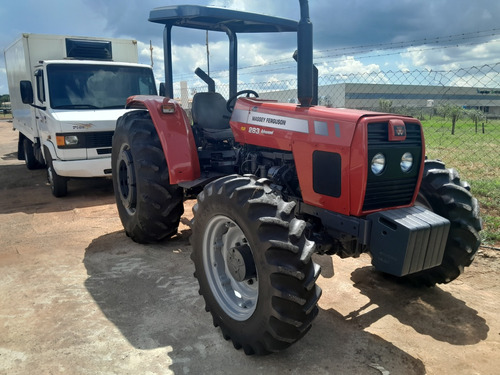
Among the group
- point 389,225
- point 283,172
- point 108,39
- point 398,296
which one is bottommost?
point 398,296

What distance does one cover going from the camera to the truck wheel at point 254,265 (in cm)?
260

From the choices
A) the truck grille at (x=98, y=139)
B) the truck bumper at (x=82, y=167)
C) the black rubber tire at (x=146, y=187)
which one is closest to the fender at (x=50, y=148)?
the truck bumper at (x=82, y=167)

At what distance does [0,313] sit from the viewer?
3521 mm

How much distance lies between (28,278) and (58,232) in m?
1.59

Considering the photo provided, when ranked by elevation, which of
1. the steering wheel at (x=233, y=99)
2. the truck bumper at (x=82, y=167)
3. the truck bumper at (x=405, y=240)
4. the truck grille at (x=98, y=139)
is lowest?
the truck bumper at (x=82, y=167)

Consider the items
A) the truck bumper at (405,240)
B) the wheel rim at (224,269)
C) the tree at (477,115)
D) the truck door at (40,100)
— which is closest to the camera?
the truck bumper at (405,240)

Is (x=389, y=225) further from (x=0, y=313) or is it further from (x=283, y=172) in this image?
(x=0, y=313)

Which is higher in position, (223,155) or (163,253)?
(223,155)

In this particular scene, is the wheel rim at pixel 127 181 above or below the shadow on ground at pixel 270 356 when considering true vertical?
above

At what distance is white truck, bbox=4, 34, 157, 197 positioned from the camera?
23.8 ft

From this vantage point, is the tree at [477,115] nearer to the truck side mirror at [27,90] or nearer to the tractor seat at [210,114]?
the tractor seat at [210,114]

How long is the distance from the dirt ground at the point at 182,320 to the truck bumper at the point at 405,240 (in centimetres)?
62

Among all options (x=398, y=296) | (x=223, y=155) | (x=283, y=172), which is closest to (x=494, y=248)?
(x=398, y=296)

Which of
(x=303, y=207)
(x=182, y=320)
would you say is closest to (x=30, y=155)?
(x=182, y=320)
